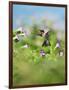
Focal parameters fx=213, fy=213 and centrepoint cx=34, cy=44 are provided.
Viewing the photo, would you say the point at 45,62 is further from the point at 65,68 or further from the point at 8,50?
the point at 8,50

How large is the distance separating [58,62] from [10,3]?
81 centimetres

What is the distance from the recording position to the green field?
7.22 feet

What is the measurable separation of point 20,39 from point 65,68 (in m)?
0.59

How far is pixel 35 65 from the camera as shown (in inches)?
88.6

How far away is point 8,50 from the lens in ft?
7.16

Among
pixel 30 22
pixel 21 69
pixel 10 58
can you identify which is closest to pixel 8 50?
pixel 10 58

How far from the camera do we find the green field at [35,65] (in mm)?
2201

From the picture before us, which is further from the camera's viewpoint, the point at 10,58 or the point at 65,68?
the point at 65,68

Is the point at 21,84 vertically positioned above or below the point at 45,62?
below

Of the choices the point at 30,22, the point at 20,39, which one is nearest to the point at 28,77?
the point at 20,39

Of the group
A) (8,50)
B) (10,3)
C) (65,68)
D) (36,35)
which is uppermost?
(10,3)

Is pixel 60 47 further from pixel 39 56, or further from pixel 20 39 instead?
pixel 20 39

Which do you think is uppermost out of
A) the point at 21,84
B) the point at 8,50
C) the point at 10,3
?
the point at 10,3

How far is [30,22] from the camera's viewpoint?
7.34 ft
